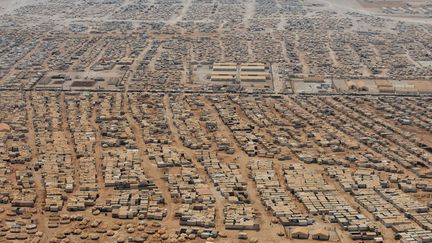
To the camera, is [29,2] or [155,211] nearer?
→ [155,211]

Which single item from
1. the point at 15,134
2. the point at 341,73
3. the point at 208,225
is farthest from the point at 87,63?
the point at 208,225

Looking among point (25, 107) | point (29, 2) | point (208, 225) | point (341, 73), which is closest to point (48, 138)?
point (25, 107)

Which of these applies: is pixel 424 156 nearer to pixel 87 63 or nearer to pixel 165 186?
pixel 165 186

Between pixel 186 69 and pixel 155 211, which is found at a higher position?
pixel 155 211

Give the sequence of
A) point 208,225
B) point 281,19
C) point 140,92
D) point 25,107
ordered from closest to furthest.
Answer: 1. point 208,225
2. point 25,107
3. point 140,92
4. point 281,19

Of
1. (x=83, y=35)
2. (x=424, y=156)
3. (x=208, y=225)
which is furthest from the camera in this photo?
(x=83, y=35)

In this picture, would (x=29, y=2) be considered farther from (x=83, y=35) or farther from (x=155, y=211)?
(x=155, y=211)
